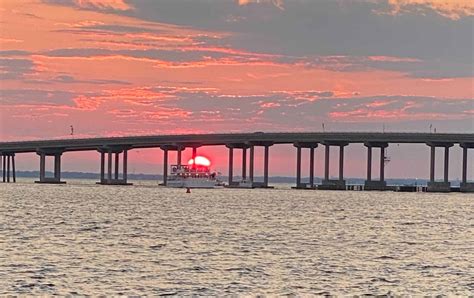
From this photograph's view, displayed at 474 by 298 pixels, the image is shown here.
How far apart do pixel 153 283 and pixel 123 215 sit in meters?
60.1

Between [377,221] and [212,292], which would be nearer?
[212,292]

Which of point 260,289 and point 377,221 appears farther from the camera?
point 377,221

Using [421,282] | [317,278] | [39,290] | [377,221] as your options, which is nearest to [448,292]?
[421,282]

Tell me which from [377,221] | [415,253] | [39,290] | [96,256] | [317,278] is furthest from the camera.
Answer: [377,221]

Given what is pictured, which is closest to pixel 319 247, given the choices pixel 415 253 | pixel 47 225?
pixel 415 253

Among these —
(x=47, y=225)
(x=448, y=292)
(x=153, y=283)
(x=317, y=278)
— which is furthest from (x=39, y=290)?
(x=47, y=225)

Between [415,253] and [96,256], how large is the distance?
64.9ft

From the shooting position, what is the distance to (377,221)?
4122 inches

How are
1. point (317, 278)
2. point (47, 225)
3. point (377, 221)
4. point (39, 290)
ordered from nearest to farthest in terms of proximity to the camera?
point (39, 290), point (317, 278), point (47, 225), point (377, 221)

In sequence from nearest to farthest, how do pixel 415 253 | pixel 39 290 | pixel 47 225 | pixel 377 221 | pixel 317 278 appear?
pixel 39 290 < pixel 317 278 < pixel 415 253 < pixel 47 225 < pixel 377 221

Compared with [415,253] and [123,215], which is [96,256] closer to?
[415,253]

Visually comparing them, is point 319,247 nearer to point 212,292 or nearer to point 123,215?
point 212,292

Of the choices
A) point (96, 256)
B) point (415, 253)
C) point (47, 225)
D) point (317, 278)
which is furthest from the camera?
point (47, 225)

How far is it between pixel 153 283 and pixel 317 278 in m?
8.13
